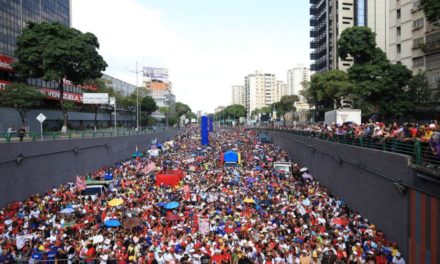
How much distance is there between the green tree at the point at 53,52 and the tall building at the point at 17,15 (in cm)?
1151

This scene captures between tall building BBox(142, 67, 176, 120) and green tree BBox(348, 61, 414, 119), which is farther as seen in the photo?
tall building BBox(142, 67, 176, 120)

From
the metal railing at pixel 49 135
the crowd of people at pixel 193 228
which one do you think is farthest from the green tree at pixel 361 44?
the metal railing at pixel 49 135

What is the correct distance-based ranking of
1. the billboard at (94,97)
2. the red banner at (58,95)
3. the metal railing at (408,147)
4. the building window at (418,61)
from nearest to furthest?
1. the metal railing at (408,147)
2. the building window at (418,61)
3. the red banner at (58,95)
4. the billboard at (94,97)

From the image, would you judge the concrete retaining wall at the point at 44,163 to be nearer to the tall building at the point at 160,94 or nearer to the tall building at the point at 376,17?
the tall building at the point at 376,17

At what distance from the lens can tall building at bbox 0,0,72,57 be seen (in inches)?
2120

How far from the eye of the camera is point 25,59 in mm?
38219

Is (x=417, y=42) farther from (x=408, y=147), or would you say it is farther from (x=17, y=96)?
(x=17, y=96)

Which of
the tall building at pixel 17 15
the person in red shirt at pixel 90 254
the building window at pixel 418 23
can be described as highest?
the tall building at pixel 17 15

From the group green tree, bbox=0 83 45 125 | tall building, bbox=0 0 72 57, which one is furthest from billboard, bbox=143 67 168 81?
green tree, bbox=0 83 45 125

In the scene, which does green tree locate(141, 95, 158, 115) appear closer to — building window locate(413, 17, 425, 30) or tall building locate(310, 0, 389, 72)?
tall building locate(310, 0, 389, 72)

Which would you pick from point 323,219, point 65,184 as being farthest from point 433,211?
point 65,184

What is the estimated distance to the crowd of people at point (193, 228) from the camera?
1339cm

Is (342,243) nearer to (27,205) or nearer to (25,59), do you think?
(27,205)

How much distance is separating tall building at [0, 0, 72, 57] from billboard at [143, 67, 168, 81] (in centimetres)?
9276
